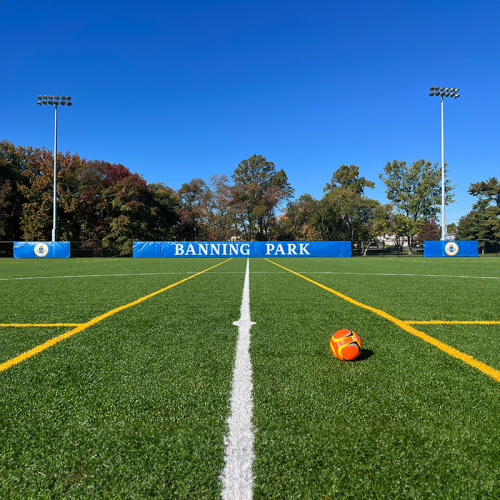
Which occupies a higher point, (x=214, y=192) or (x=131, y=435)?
(x=214, y=192)

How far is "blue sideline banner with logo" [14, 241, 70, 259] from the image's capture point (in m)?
27.3

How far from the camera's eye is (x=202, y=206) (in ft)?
173

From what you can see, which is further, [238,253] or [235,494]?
[238,253]

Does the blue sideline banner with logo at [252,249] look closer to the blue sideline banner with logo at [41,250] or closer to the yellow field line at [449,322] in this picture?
the blue sideline banner with logo at [41,250]

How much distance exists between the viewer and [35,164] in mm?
38250

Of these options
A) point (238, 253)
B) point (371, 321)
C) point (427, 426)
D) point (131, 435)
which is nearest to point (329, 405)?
point (427, 426)

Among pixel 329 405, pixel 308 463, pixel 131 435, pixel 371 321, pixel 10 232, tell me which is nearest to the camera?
pixel 308 463

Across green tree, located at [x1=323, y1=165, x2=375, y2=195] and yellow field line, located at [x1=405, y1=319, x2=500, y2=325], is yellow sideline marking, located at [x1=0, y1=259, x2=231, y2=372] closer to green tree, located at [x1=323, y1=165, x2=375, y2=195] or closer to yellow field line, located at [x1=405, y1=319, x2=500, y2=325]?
yellow field line, located at [x1=405, y1=319, x2=500, y2=325]

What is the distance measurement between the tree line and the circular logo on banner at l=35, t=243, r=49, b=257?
579 cm

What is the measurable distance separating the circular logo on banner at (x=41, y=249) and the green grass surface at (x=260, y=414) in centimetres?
2893

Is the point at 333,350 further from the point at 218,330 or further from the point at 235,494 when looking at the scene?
the point at 235,494

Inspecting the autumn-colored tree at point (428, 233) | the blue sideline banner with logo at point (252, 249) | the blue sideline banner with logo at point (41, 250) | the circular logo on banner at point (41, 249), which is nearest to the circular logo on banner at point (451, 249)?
the blue sideline banner with logo at point (252, 249)

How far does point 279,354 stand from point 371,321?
1627mm

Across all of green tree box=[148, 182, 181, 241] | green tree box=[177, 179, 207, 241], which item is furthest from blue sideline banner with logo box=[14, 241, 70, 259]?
green tree box=[177, 179, 207, 241]
